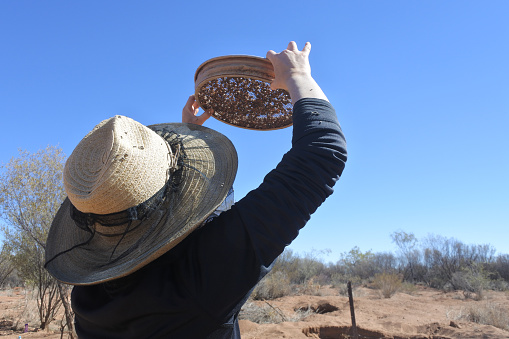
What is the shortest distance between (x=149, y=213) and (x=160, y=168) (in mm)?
136

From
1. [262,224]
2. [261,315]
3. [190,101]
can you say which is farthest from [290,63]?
[261,315]

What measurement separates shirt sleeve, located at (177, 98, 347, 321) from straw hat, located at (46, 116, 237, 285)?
0.09 meters

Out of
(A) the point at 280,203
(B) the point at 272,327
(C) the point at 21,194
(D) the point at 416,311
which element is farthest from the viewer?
(D) the point at 416,311

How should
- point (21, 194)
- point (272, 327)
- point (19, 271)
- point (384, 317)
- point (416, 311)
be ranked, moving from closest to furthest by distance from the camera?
1. point (272, 327)
2. point (21, 194)
3. point (384, 317)
4. point (19, 271)
5. point (416, 311)

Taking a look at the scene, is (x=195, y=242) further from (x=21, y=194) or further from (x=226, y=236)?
(x=21, y=194)

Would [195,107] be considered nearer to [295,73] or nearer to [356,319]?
[295,73]

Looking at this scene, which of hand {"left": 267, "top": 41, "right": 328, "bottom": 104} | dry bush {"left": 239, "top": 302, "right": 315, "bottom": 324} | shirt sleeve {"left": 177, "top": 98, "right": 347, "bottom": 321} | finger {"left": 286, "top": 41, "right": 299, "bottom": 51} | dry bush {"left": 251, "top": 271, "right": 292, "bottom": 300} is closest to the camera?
shirt sleeve {"left": 177, "top": 98, "right": 347, "bottom": 321}

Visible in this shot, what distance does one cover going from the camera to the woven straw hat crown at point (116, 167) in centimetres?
107

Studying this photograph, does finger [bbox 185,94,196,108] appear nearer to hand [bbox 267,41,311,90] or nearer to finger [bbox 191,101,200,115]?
finger [bbox 191,101,200,115]

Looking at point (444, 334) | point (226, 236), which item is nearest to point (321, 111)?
point (226, 236)

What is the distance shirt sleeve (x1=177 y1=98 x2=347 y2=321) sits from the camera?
97 centimetres

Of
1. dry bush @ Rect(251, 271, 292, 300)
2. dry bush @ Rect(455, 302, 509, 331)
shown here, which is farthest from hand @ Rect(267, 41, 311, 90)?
dry bush @ Rect(251, 271, 292, 300)

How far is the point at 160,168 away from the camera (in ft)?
3.84

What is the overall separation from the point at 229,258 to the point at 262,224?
0.38ft
